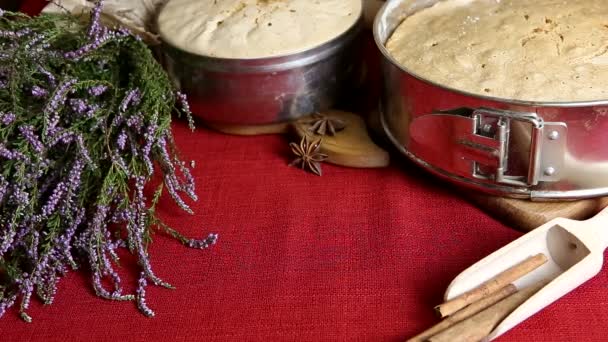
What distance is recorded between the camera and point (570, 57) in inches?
38.2

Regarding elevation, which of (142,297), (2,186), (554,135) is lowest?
(142,297)

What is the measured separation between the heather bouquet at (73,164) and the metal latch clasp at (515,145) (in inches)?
14.3

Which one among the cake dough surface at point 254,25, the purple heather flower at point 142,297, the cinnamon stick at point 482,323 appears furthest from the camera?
the cake dough surface at point 254,25

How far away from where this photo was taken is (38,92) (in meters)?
0.91

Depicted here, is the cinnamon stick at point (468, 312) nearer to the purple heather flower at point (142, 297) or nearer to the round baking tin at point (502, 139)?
the round baking tin at point (502, 139)

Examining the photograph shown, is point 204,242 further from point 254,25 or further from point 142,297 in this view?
point 254,25

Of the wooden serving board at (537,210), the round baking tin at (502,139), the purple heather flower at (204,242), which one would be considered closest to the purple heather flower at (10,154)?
the purple heather flower at (204,242)

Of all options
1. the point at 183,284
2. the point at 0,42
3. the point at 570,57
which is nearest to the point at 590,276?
the point at 570,57

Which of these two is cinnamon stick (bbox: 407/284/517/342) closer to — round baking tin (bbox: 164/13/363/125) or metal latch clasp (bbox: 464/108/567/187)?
metal latch clasp (bbox: 464/108/567/187)

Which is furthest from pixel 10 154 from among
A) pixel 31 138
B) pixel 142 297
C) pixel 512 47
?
pixel 512 47

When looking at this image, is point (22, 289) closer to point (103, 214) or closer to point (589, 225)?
point (103, 214)

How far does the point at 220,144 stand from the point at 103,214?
32cm

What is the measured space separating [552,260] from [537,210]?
8 cm

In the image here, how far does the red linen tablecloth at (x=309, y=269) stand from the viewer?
32.8 inches
